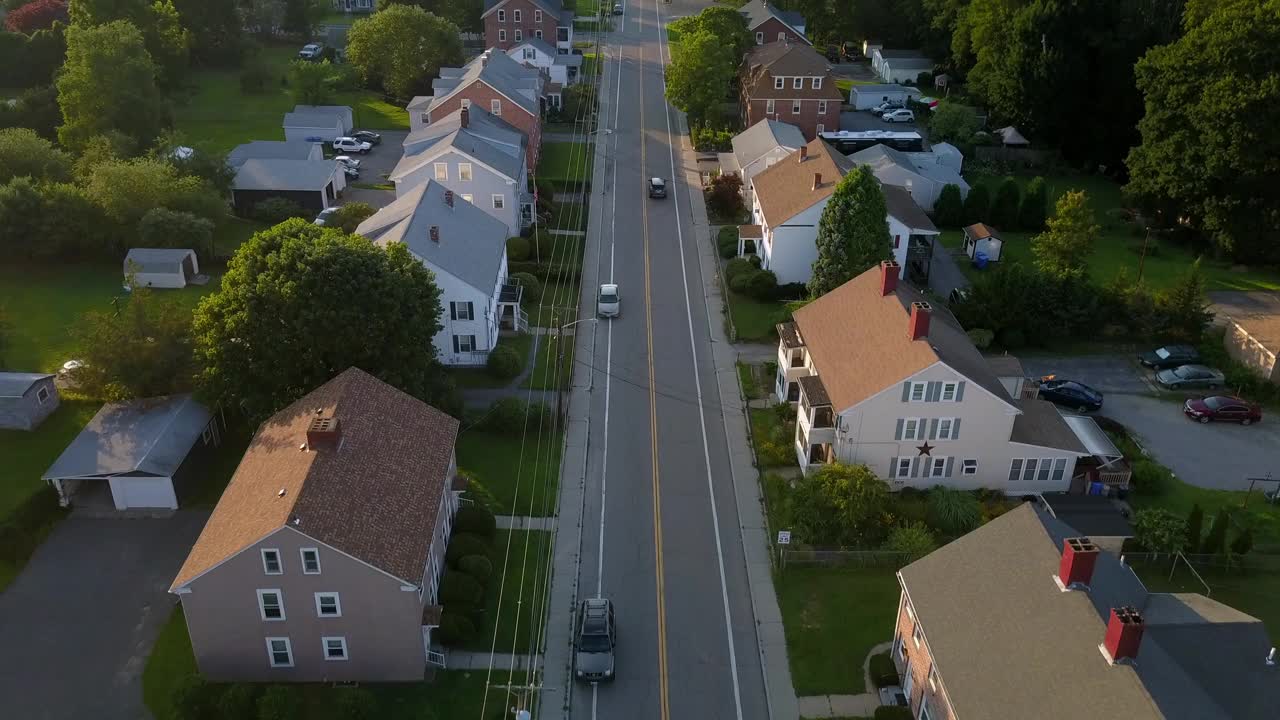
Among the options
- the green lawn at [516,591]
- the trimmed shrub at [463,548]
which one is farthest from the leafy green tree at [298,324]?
the green lawn at [516,591]

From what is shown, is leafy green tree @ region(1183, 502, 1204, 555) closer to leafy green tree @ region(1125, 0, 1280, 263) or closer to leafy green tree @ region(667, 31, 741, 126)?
leafy green tree @ region(1125, 0, 1280, 263)

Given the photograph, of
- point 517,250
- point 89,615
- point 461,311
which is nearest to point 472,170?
point 517,250

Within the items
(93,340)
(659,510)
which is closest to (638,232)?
(659,510)

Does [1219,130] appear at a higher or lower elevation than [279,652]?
higher

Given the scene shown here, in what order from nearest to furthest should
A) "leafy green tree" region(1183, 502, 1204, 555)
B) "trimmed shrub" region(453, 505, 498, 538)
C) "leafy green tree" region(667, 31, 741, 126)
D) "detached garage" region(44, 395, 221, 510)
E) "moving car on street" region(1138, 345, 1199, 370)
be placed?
1. "leafy green tree" region(1183, 502, 1204, 555)
2. "trimmed shrub" region(453, 505, 498, 538)
3. "detached garage" region(44, 395, 221, 510)
4. "moving car on street" region(1138, 345, 1199, 370)
5. "leafy green tree" region(667, 31, 741, 126)

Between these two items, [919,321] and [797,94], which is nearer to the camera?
[919,321]

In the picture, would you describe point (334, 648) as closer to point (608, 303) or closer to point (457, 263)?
point (457, 263)

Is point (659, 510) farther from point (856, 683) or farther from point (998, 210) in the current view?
point (998, 210)

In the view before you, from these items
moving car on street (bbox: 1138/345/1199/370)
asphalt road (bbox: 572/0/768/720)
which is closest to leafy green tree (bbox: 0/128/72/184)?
asphalt road (bbox: 572/0/768/720)
